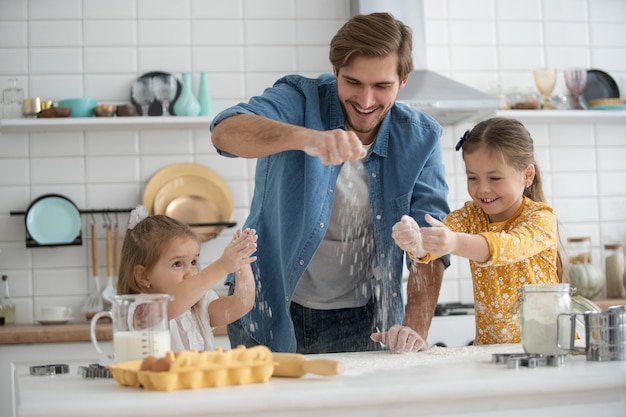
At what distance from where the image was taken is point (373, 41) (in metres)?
2.07

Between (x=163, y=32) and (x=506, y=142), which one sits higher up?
(x=163, y=32)

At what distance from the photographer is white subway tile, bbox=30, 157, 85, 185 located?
3961 mm

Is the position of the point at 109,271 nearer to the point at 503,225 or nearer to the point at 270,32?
the point at 270,32

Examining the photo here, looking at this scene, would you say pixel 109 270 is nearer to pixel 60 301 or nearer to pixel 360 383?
pixel 60 301

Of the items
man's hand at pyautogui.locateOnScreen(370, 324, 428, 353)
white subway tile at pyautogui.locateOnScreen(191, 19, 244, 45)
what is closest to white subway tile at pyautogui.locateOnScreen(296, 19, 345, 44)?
white subway tile at pyautogui.locateOnScreen(191, 19, 244, 45)

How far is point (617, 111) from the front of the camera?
A: 4.23 metres

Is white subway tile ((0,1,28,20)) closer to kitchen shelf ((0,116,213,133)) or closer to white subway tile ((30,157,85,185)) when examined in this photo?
kitchen shelf ((0,116,213,133))

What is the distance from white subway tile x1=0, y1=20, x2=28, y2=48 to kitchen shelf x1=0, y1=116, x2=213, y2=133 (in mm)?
416

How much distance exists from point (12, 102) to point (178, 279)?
6.49 ft

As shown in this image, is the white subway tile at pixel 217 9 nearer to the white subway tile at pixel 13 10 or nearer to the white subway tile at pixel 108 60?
the white subway tile at pixel 108 60

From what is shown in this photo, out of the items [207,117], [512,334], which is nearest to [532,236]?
[512,334]

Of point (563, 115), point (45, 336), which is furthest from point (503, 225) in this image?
point (563, 115)

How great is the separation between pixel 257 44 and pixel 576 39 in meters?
1.67

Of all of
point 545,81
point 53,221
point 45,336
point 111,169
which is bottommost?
point 45,336
